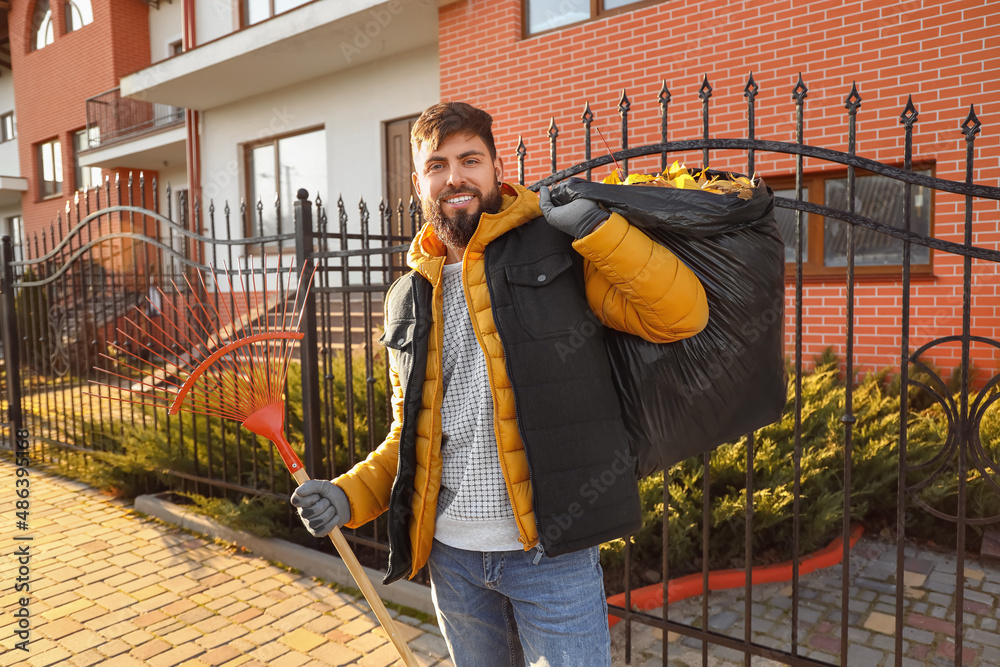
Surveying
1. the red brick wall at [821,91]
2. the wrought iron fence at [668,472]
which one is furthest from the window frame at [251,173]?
the red brick wall at [821,91]

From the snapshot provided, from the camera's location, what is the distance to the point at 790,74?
6.77 m

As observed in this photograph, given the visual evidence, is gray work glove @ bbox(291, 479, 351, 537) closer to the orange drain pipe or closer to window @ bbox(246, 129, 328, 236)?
the orange drain pipe

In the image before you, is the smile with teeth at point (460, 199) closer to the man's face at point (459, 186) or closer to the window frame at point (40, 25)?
the man's face at point (459, 186)

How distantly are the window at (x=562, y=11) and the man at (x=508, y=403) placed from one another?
6945mm

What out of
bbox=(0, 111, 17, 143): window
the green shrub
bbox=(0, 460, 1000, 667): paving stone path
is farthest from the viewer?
bbox=(0, 111, 17, 143): window

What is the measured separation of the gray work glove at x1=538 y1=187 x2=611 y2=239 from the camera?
154cm

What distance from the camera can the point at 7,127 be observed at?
74.6 ft

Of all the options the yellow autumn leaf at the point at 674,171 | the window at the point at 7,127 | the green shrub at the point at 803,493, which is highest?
the window at the point at 7,127

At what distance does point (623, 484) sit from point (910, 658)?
2.49m

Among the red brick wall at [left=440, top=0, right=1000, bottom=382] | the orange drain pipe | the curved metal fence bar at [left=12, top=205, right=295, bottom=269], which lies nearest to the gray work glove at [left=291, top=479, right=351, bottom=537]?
the orange drain pipe

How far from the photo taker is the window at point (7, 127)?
22484mm

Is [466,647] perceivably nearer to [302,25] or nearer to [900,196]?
[900,196]

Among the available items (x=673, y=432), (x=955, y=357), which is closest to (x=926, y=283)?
(x=955, y=357)

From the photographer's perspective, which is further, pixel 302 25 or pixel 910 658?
pixel 302 25
